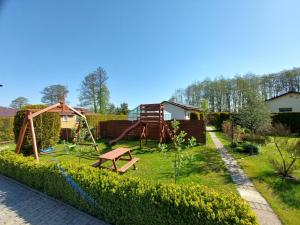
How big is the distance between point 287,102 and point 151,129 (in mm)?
21954

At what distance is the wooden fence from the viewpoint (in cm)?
1320

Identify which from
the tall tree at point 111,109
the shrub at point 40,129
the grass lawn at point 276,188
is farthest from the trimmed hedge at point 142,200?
the tall tree at point 111,109

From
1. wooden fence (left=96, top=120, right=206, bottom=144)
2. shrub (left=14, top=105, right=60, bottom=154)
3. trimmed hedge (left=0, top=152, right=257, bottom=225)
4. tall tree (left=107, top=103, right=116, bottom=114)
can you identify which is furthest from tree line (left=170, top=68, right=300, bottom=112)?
trimmed hedge (left=0, top=152, right=257, bottom=225)

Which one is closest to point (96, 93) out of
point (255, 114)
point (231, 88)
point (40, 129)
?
point (40, 129)

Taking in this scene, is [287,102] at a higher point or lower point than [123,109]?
lower

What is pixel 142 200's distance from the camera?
368cm

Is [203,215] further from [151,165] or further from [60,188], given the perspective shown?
[151,165]

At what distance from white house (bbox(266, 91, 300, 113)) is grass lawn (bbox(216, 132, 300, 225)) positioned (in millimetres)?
21076

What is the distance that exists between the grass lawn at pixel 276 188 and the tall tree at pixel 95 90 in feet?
122

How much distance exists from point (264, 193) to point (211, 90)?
50442 millimetres

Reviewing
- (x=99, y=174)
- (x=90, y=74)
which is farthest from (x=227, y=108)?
(x=99, y=174)

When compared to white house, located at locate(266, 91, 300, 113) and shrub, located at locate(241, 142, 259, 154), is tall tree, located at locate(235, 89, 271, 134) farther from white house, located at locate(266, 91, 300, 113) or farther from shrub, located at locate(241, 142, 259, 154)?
white house, located at locate(266, 91, 300, 113)

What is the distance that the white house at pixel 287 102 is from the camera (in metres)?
24.9

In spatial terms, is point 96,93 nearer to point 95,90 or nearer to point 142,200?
point 95,90
